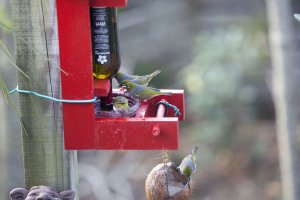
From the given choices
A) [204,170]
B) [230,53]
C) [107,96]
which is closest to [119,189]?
[204,170]

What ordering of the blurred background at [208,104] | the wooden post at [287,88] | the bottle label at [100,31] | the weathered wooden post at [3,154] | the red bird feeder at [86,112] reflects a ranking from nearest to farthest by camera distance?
the red bird feeder at [86,112] < the bottle label at [100,31] < the wooden post at [287,88] < the weathered wooden post at [3,154] < the blurred background at [208,104]

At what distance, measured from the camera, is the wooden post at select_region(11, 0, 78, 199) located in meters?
2.85

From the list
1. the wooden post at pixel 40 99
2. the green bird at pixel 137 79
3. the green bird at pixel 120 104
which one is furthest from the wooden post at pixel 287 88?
the wooden post at pixel 40 99

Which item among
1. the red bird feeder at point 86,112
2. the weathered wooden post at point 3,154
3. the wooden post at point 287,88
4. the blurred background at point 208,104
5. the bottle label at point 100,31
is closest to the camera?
the red bird feeder at point 86,112

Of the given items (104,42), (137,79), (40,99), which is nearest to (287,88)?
(137,79)

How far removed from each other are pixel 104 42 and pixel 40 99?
0.29 meters

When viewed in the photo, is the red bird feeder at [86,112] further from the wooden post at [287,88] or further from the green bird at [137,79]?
the wooden post at [287,88]

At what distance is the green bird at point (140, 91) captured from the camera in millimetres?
2941

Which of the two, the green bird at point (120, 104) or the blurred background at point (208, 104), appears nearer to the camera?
the green bird at point (120, 104)

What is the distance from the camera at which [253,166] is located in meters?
7.94

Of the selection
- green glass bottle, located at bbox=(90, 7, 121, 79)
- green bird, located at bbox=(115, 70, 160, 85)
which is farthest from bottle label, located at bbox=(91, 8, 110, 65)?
green bird, located at bbox=(115, 70, 160, 85)

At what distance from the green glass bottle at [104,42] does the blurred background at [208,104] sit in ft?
12.8

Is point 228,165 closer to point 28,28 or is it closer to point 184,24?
point 184,24

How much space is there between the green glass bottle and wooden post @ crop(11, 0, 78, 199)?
0.15m
